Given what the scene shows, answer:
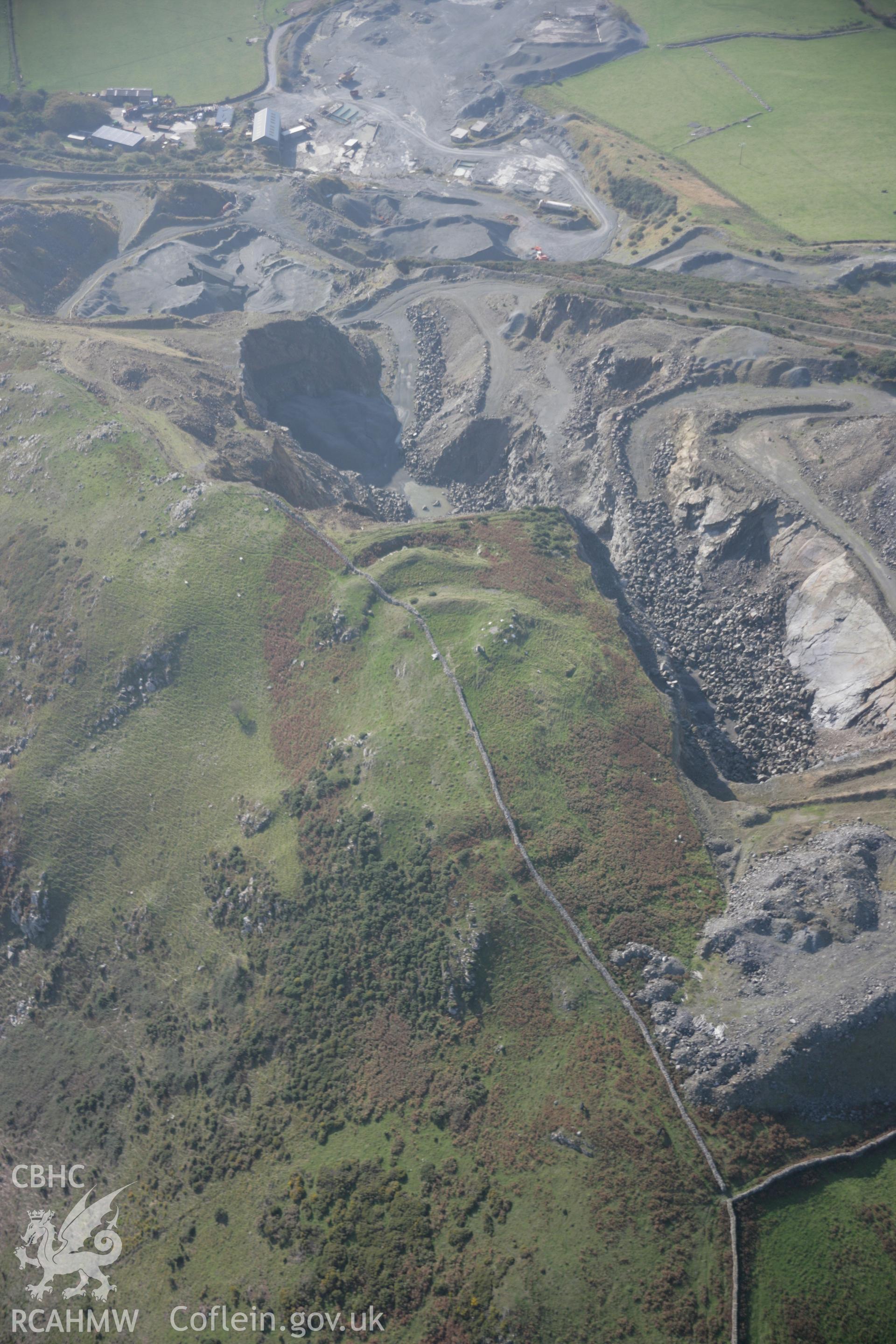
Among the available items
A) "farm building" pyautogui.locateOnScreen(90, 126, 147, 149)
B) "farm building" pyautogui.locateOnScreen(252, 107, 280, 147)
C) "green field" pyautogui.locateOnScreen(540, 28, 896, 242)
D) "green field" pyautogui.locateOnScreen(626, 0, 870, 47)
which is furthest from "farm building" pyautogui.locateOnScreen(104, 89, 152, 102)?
"green field" pyautogui.locateOnScreen(626, 0, 870, 47)

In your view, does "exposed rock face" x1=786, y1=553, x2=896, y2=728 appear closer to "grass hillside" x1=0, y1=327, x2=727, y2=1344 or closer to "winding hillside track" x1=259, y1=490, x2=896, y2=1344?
"grass hillside" x1=0, y1=327, x2=727, y2=1344

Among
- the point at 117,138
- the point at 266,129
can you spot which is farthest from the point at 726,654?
the point at 117,138

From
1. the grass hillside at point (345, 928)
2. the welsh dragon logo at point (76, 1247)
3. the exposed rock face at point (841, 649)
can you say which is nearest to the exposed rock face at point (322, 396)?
the grass hillside at point (345, 928)

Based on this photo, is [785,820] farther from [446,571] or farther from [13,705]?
[13,705]

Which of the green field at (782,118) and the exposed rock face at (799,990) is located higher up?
the green field at (782,118)

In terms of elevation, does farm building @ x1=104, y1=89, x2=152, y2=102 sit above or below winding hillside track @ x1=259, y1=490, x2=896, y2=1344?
above

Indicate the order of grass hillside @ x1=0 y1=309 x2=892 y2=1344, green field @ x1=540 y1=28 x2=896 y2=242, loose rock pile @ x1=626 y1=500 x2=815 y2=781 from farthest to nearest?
green field @ x1=540 y1=28 x2=896 y2=242 < loose rock pile @ x1=626 y1=500 x2=815 y2=781 < grass hillside @ x1=0 y1=309 x2=892 y2=1344

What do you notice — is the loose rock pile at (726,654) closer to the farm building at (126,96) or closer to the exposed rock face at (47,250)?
the exposed rock face at (47,250)
